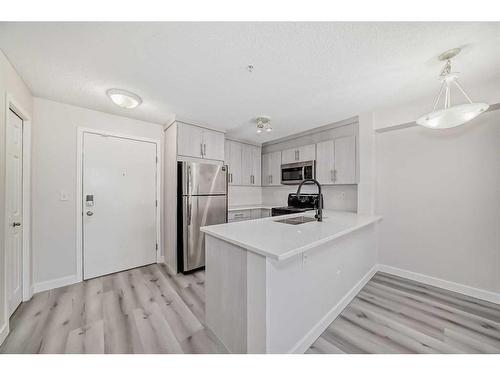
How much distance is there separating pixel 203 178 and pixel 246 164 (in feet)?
4.86

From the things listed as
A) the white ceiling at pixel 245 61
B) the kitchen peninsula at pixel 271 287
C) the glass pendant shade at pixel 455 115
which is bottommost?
the kitchen peninsula at pixel 271 287

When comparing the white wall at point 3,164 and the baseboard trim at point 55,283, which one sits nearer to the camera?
the white wall at point 3,164

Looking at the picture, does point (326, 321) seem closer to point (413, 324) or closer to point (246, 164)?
point (413, 324)

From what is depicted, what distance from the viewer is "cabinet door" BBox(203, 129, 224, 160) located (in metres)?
3.26

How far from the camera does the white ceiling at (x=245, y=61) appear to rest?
1.32 metres

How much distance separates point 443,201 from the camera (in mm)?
2439

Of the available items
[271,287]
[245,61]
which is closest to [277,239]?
[271,287]

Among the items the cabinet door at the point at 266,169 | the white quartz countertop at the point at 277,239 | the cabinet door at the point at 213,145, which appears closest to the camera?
the white quartz countertop at the point at 277,239

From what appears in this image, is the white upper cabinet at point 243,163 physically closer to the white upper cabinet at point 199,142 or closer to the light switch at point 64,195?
the white upper cabinet at point 199,142

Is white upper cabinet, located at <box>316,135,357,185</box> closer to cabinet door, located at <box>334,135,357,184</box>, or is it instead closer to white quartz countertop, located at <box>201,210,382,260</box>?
cabinet door, located at <box>334,135,357,184</box>

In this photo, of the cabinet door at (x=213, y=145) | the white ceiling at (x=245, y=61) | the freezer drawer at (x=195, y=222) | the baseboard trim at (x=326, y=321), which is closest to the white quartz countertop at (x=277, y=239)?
the baseboard trim at (x=326, y=321)

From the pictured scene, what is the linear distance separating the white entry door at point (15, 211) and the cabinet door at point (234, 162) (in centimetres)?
283

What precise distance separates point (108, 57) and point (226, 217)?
251 cm

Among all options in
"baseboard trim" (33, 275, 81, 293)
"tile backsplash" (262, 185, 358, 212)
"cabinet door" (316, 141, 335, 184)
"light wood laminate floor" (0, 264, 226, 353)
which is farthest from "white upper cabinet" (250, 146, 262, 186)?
"baseboard trim" (33, 275, 81, 293)
